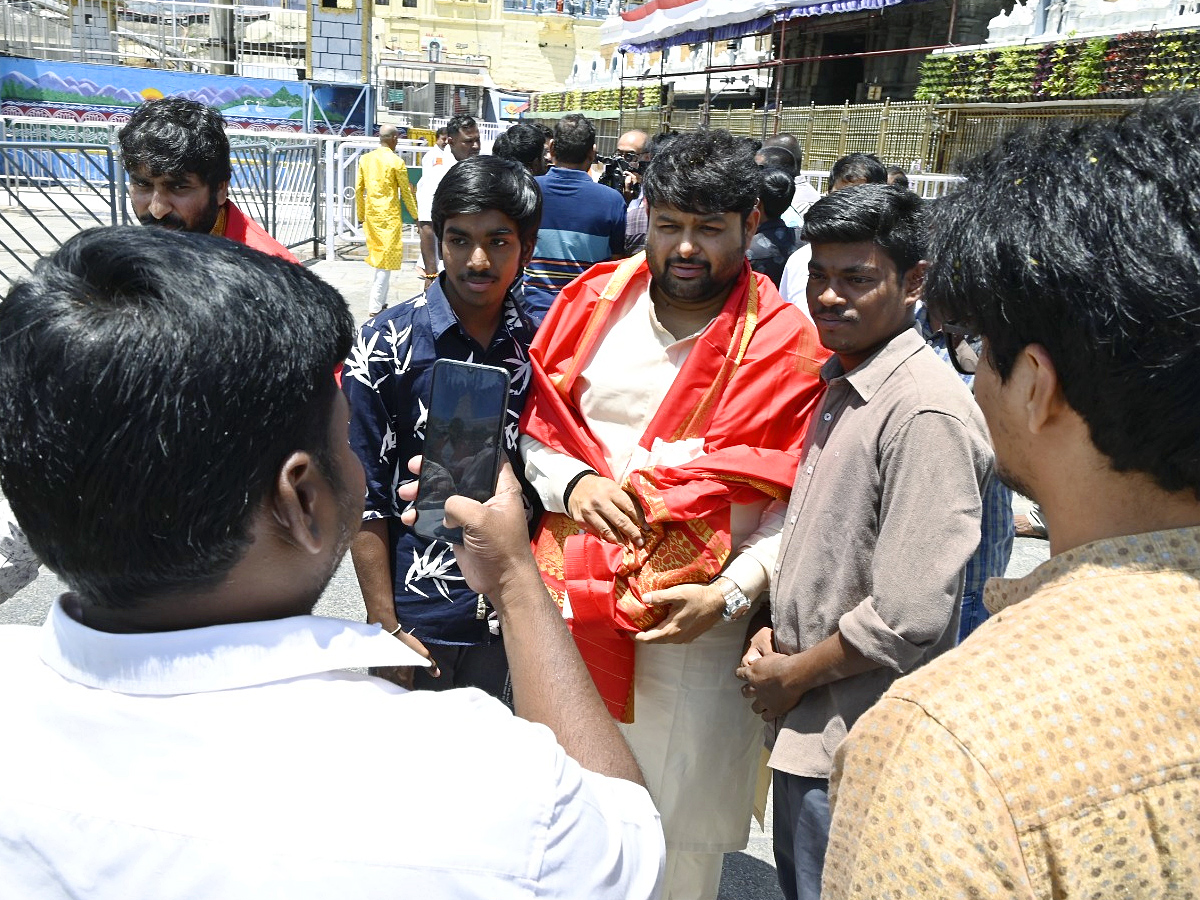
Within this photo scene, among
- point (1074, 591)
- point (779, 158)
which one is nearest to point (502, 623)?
point (1074, 591)

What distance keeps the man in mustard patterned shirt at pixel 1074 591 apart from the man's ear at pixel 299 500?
591 mm

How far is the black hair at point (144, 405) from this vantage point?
90 cm

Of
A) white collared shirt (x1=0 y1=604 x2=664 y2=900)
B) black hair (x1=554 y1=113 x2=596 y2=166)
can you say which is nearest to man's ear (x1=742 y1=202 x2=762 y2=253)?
white collared shirt (x1=0 y1=604 x2=664 y2=900)

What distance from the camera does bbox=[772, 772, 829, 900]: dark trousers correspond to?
6.44 feet

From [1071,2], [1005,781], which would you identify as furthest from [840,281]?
[1071,2]

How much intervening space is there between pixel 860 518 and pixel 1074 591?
1001 millimetres

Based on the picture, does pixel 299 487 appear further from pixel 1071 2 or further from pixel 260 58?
pixel 260 58

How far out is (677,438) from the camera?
2266 mm

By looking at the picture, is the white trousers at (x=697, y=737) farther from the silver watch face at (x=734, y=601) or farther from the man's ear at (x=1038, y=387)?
the man's ear at (x=1038, y=387)

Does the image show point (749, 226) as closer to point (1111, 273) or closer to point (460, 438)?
point (460, 438)

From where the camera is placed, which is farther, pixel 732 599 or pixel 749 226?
pixel 749 226

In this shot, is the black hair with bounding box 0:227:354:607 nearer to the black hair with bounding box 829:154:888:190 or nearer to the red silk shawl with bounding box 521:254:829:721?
the red silk shawl with bounding box 521:254:829:721

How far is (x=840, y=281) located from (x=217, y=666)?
164 centimetres

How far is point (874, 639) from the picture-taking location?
188cm
